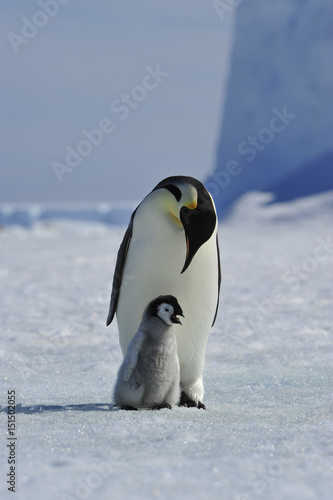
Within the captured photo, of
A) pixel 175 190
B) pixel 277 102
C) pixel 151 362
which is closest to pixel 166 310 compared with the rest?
pixel 151 362

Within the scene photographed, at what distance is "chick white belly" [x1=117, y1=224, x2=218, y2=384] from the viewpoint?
263 cm

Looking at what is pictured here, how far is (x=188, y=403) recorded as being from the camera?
2.67m

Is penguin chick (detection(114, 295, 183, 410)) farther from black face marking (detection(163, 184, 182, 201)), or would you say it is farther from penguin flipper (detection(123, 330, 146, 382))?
black face marking (detection(163, 184, 182, 201))

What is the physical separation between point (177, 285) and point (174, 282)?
0.06ft

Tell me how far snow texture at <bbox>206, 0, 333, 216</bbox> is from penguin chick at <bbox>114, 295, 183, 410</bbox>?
44.5 feet

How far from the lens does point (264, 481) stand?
4.89 feet

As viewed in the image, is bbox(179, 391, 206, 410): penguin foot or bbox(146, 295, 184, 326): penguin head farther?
bbox(179, 391, 206, 410): penguin foot

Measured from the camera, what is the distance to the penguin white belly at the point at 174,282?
263 centimetres

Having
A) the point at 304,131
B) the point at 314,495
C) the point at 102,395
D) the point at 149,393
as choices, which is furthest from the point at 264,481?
the point at 304,131

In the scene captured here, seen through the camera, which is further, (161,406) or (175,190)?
(175,190)

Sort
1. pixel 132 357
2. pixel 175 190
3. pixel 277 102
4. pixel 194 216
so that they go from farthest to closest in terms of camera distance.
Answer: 1. pixel 277 102
2. pixel 175 190
3. pixel 194 216
4. pixel 132 357

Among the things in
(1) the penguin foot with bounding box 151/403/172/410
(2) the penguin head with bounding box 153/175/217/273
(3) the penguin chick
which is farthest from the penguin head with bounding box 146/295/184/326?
(1) the penguin foot with bounding box 151/403/172/410

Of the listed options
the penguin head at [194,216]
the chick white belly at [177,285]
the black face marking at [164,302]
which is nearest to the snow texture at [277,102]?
the chick white belly at [177,285]

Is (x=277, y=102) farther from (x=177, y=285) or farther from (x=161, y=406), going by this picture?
(x=161, y=406)
